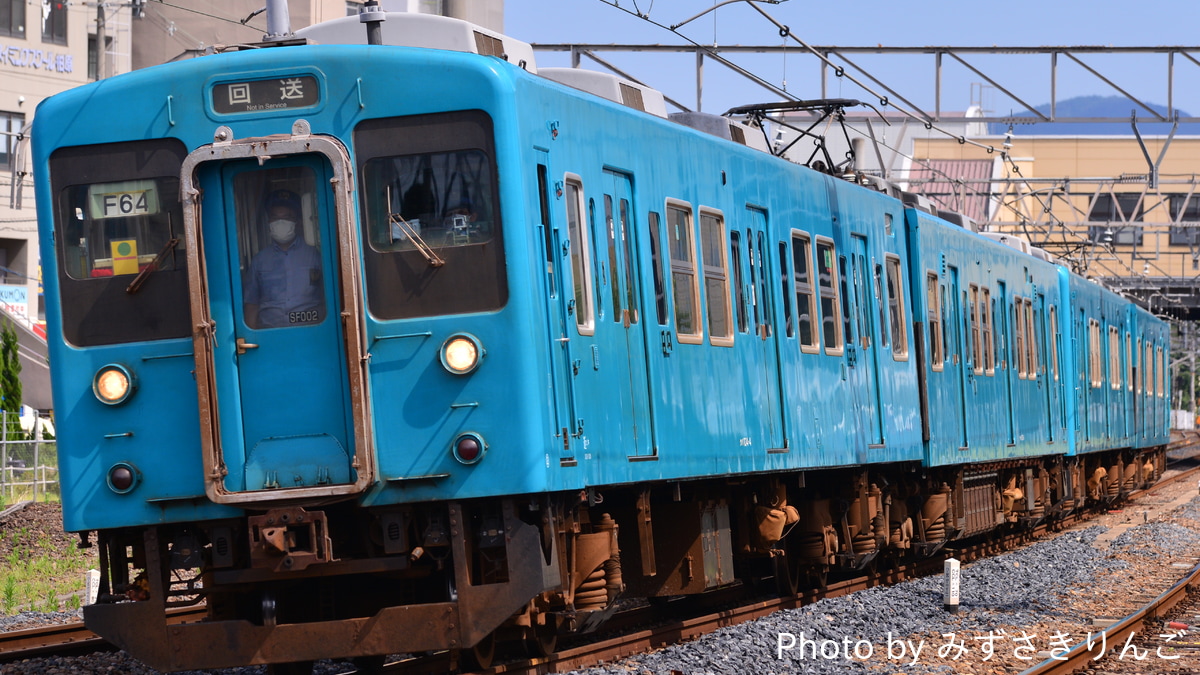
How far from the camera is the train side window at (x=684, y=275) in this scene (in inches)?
392

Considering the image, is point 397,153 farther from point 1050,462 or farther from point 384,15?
point 1050,462

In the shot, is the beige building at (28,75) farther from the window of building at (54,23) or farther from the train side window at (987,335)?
the train side window at (987,335)

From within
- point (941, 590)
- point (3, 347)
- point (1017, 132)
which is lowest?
point (941, 590)

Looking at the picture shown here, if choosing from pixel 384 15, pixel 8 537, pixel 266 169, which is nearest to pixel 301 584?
pixel 266 169

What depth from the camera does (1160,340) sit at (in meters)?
37.1

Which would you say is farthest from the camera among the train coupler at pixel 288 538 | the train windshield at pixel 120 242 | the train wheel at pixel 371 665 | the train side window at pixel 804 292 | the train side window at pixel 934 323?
the train side window at pixel 934 323

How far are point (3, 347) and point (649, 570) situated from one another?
1880cm

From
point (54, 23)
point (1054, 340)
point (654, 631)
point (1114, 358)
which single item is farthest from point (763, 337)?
point (54, 23)

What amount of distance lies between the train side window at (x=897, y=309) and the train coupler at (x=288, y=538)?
7.92 metres

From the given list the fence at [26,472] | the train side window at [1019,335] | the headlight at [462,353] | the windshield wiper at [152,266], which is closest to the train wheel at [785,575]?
the headlight at [462,353]

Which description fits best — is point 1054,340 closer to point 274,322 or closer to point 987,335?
point 987,335

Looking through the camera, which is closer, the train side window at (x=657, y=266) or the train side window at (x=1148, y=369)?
the train side window at (x=657, y=266)

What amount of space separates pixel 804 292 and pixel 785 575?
89.0 inches

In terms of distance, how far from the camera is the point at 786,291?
1202 cm
